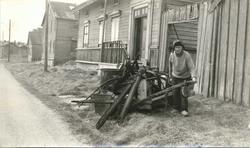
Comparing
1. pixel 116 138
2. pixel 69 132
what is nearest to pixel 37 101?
pixel 69 132

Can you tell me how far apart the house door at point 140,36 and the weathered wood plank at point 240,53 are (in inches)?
258

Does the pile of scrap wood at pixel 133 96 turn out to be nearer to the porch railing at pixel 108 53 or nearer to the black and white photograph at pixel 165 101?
the black and white photograph at pixel 165 101

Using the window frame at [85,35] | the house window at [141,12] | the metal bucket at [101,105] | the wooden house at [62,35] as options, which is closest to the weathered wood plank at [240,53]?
the metal bucket at [101,105]

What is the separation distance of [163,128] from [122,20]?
10677 millimetres

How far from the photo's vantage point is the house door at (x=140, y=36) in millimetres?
13848

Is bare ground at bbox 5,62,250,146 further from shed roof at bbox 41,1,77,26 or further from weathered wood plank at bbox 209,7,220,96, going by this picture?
shed roof at bbox 41,1,77,26

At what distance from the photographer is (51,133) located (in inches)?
229

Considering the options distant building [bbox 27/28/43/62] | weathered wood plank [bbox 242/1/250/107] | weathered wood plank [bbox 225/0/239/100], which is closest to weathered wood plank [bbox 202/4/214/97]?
weathered wood plank [bbox 225/0/239/100]

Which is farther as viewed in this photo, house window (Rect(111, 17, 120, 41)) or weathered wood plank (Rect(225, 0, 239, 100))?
house window (Rect(111, 17, 120, 41))

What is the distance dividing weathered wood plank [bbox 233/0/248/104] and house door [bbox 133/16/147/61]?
655 cm

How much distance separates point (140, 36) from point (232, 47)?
700 centimetres

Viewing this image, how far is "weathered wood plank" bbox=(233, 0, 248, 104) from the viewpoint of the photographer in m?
7.30

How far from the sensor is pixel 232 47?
772 centimetres

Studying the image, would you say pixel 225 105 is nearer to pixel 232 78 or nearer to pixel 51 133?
pixel 232 78
